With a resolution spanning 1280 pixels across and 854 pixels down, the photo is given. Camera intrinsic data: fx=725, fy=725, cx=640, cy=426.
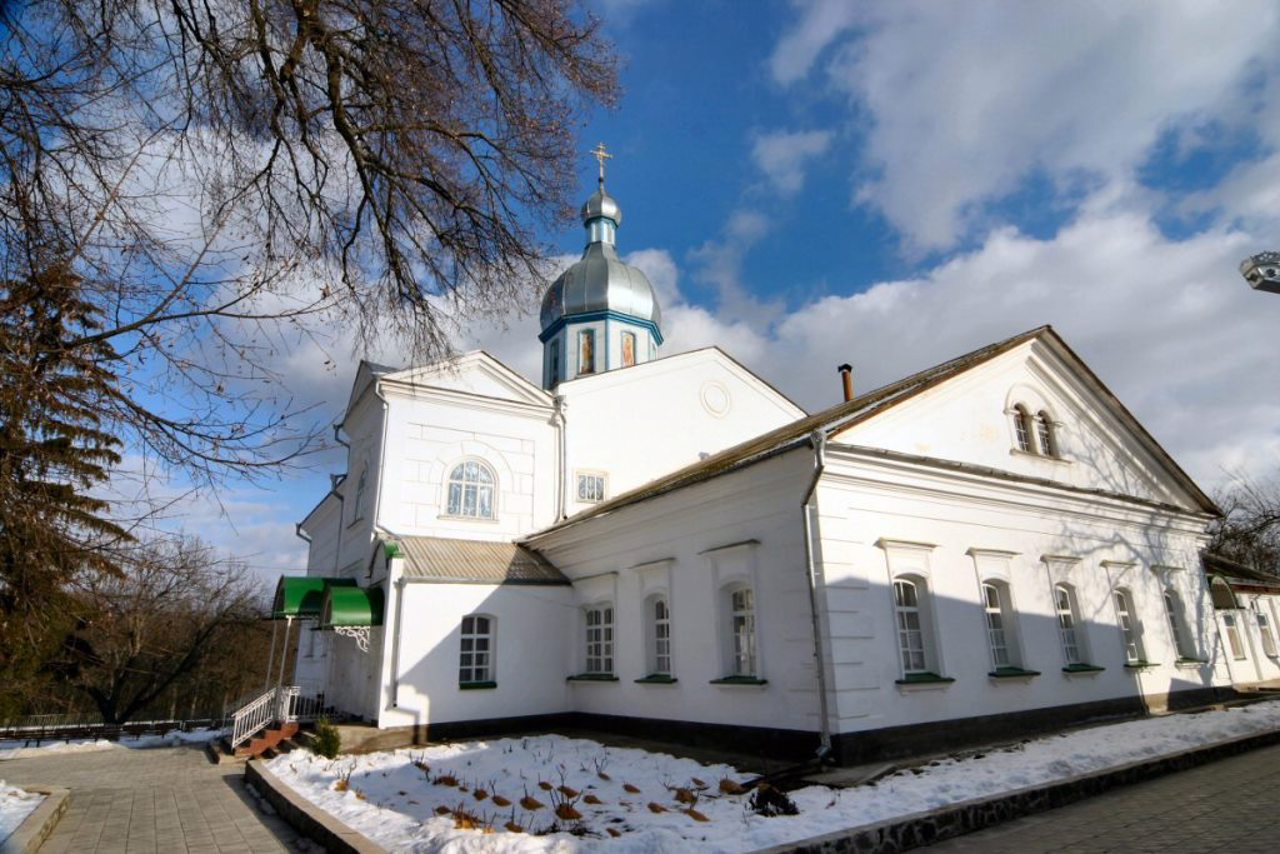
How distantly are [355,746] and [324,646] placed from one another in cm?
616

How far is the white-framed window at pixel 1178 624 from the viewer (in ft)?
48.4

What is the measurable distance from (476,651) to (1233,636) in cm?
1967

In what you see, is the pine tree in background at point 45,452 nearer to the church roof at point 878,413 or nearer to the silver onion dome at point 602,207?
the church roof at point 878,413

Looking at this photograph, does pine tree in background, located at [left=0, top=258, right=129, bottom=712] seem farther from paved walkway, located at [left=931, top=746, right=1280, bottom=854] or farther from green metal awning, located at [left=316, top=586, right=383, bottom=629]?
green metal awning, located at [left=316, top=586, right=383, bottom=629]

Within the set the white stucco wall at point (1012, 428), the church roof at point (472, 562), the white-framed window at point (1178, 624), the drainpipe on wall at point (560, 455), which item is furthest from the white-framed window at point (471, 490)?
the white-framed window at point (1178, 624)

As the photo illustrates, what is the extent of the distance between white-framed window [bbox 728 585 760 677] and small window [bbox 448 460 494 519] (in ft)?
23.5

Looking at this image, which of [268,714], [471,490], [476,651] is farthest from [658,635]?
[268,714]

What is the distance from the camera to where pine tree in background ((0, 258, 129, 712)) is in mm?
4254

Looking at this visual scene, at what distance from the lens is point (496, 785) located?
9.50 m

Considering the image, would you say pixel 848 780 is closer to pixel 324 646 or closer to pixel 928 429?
pixel 928 429

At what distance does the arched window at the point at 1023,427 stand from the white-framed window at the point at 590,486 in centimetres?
942

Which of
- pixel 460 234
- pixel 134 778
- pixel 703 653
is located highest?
pixel 460 234

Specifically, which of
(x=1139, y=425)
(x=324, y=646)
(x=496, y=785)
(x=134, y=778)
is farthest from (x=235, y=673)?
(x=1139, y=425)

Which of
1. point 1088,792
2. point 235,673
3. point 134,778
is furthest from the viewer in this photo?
point 235,673
